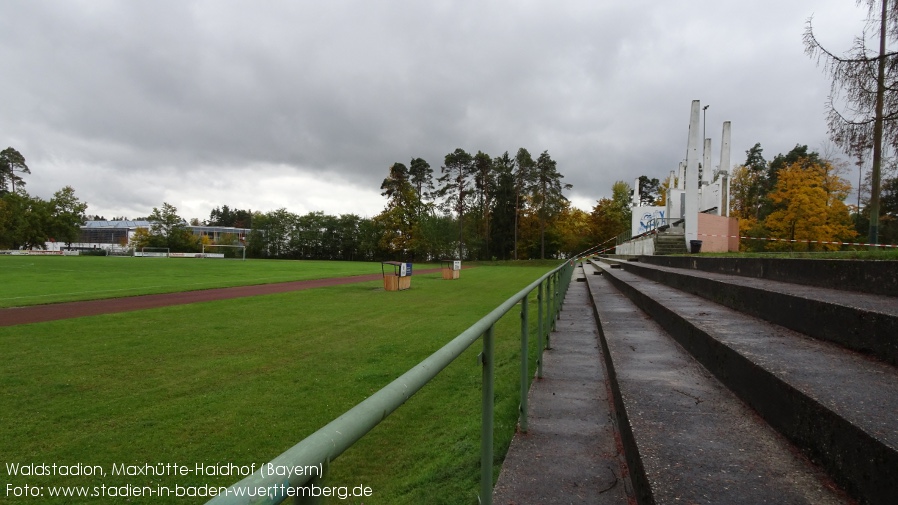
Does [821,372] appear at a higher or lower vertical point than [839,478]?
higher

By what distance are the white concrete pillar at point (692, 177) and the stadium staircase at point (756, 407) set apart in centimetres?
1512

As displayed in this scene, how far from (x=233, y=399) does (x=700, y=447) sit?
14.6 ft

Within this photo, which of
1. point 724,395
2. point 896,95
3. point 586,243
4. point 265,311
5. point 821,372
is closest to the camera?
point 821,372

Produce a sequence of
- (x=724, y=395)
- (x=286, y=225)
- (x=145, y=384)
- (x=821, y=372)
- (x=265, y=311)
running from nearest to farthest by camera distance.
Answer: (x=821, y=372) → (x=724, y=395) → (x=145, y=384) → (x=265, y=311) → (x=286, y=225)

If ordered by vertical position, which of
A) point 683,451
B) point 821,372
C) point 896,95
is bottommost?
point 683,451

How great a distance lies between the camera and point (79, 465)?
11.6ft

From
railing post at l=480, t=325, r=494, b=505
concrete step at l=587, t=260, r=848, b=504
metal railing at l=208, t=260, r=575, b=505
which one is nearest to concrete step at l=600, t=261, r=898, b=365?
concrete step at l=587, t=260, r=848, b=504

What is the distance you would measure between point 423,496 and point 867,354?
260 centimetres

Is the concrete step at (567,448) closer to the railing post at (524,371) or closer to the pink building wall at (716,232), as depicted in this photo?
the railing post at (524,371)

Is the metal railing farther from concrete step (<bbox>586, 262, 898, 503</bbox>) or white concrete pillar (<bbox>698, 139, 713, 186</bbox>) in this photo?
white concrete pillar (<bbox>698, 139, 713, 186</bbox>)

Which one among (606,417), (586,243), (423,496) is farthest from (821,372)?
(586,243)

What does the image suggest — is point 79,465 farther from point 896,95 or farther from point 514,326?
point 896,95

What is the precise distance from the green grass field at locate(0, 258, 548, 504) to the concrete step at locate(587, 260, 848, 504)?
2.85ft

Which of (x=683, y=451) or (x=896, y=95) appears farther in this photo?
(x=896, y=95)
